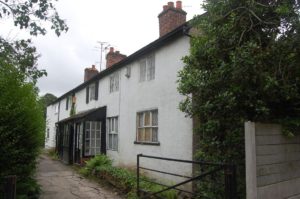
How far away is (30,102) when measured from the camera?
7.61m

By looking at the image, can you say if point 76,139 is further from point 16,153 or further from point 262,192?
point 262,192

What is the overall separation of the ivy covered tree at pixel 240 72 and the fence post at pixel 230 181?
34.0 inches

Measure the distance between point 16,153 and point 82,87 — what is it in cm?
1620

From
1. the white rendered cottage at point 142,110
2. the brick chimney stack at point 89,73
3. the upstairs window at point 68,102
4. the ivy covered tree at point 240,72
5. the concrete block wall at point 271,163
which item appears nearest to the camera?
the concrete block wall at point 271,163

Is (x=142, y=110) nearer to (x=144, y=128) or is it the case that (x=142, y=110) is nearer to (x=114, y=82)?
(x=144, y=128)

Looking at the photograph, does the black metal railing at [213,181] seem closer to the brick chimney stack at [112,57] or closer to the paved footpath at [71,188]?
the paved footpath at [71,188]

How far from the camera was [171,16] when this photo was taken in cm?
1287

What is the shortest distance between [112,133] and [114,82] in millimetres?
2796

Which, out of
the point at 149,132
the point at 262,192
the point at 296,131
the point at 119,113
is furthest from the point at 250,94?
the point at 119,113

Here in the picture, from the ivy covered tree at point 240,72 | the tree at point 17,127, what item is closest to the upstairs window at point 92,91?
the tree at point 17,127

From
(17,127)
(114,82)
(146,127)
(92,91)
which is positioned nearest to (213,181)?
(17,127)

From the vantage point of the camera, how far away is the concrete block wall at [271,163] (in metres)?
5.19

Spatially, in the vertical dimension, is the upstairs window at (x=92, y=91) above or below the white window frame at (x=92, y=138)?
above

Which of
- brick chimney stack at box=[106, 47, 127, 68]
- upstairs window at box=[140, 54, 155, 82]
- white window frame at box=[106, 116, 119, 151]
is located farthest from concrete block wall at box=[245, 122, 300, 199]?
brick chimney stack at box=[106, 47, 127, 68]
